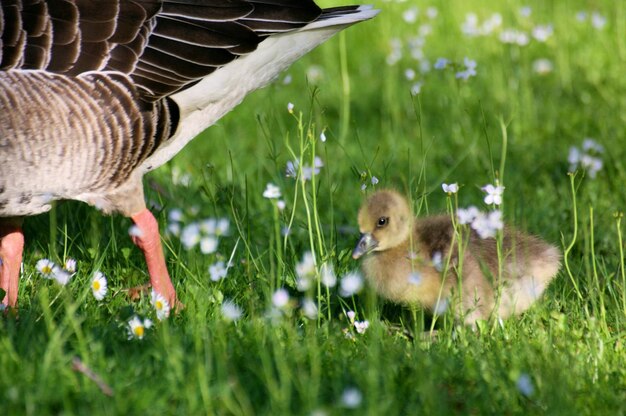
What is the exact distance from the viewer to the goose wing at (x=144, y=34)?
14.7 feet

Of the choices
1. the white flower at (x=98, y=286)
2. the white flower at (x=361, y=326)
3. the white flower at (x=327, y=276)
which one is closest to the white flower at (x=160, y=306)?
the white flower at (x=98, y=286)

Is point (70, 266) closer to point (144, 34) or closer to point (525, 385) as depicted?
point (144, 34)

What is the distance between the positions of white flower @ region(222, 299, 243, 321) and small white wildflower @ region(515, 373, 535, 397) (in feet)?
3.73

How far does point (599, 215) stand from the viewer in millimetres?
5934

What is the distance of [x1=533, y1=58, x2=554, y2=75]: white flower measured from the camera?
8.70 m

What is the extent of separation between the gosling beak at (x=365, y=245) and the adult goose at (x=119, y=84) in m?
1.00

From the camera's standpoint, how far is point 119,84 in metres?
4.59

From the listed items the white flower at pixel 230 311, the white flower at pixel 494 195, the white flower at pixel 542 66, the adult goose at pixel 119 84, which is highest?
the adult goose at pixel 119 84

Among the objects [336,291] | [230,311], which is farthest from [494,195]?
[230,311]

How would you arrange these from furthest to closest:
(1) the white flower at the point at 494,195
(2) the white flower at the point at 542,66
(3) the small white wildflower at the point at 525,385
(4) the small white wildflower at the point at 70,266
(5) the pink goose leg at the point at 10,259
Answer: (2) the white flower at the point at 542,66 < (5) the pink goose leg at the point at 10,259 < (4) the small white wildflower at the point at 70,266 < (1) the white flower at the point at 494,195 < (3) the small white wildflower at the point at 525,385

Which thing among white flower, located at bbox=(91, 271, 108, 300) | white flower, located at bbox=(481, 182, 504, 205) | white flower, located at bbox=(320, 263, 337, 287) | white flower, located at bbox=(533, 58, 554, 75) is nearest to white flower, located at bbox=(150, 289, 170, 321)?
white flower, located at bbox=(91, 271, 108, 300)

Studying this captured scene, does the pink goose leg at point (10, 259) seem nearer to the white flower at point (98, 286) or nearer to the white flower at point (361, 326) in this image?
the white flower at point (98, 286)

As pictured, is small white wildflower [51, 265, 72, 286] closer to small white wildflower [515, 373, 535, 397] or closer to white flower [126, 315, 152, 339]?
white flower [126, 315, 152, 339]

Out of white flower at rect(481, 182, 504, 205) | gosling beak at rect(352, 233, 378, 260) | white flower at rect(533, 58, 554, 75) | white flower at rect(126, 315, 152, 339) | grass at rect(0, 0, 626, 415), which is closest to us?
grass at rect(0, 0, 626, 415)
